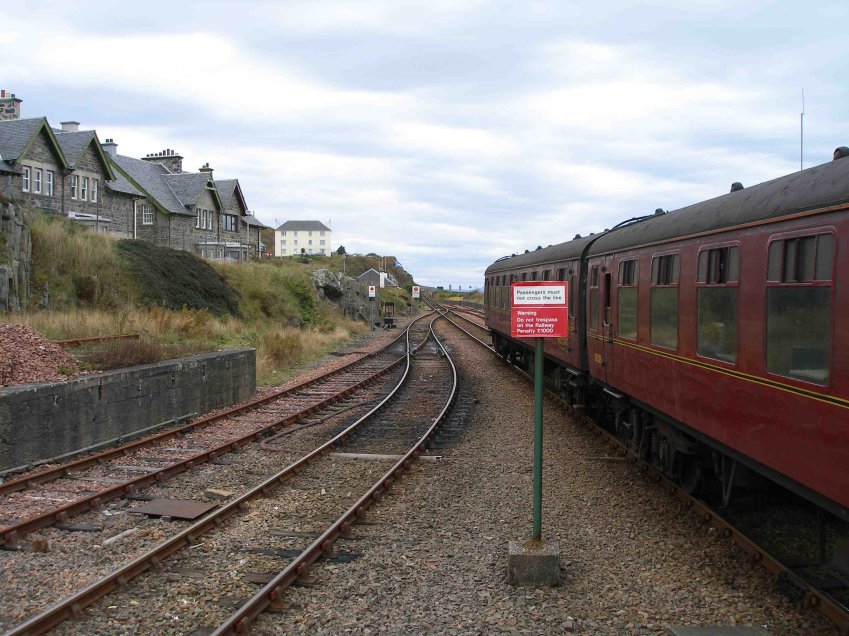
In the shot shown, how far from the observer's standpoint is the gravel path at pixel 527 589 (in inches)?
209

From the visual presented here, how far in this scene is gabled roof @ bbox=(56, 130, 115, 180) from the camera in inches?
1458

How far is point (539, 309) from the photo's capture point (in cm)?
652

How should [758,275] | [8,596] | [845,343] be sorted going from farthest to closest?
1. [758,275]
2. [8,596]
3. [845,343]

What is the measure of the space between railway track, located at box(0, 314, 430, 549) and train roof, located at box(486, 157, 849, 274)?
630 centimetres

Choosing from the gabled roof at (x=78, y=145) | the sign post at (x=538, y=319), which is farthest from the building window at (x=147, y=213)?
the sign post at (x=538, y=319)

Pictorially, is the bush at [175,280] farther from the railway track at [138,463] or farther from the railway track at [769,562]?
the railway track at [769,562]

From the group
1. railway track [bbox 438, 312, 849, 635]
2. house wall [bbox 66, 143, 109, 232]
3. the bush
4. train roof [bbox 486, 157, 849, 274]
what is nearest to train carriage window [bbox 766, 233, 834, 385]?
train roof [bbox 486, 157, 849, 274]

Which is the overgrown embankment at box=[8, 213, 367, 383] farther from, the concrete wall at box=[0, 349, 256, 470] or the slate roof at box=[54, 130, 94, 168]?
the slate roof at box=[54, 130, 94, 168]

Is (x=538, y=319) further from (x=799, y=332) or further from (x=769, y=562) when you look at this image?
(x=769, y=562)

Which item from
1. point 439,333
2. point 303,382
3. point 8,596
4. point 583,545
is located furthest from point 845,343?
point 439,333

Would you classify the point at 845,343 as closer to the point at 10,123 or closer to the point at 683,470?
the point at 683,470

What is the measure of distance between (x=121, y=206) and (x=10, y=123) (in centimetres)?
818

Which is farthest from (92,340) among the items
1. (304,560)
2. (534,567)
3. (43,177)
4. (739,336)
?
(43,177)

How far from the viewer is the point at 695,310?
289 inches
